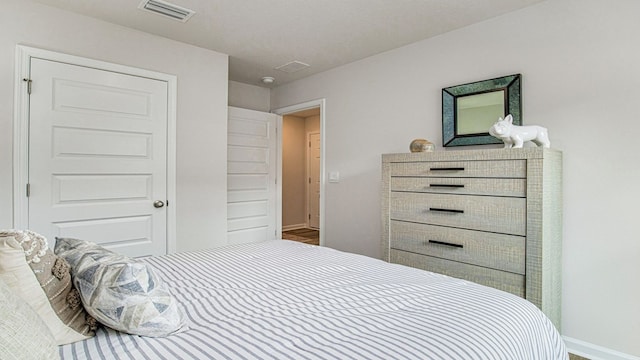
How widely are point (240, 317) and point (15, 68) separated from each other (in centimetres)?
256

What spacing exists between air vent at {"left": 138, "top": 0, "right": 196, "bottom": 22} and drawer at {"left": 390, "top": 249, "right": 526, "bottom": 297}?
2401 millimetres

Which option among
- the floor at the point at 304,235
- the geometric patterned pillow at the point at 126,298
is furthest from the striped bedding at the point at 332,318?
the floor at the point at 304,235

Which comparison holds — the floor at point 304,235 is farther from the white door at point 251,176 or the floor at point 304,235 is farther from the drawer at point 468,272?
the drawer at point 468,272

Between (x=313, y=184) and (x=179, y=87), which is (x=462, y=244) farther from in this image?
(x=313, y=184)

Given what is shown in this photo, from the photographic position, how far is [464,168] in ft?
7.36

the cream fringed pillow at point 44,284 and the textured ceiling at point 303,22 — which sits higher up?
the textured ceiling at point 303,22

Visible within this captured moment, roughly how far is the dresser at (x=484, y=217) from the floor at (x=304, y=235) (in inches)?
124

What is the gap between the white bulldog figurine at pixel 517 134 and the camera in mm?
2156

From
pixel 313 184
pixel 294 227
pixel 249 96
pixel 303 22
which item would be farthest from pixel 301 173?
pixel 303 22

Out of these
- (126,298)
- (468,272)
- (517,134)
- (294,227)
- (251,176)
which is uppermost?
(517,134)

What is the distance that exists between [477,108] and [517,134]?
0.57 metres

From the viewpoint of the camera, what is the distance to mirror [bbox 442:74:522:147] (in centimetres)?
248

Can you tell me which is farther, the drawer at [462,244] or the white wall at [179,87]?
the white wall at [179,87]

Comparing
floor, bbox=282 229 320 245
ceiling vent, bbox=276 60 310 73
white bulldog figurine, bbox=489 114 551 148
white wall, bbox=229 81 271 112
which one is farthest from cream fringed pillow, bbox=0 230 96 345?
floor, bbox=282 229 320 245
